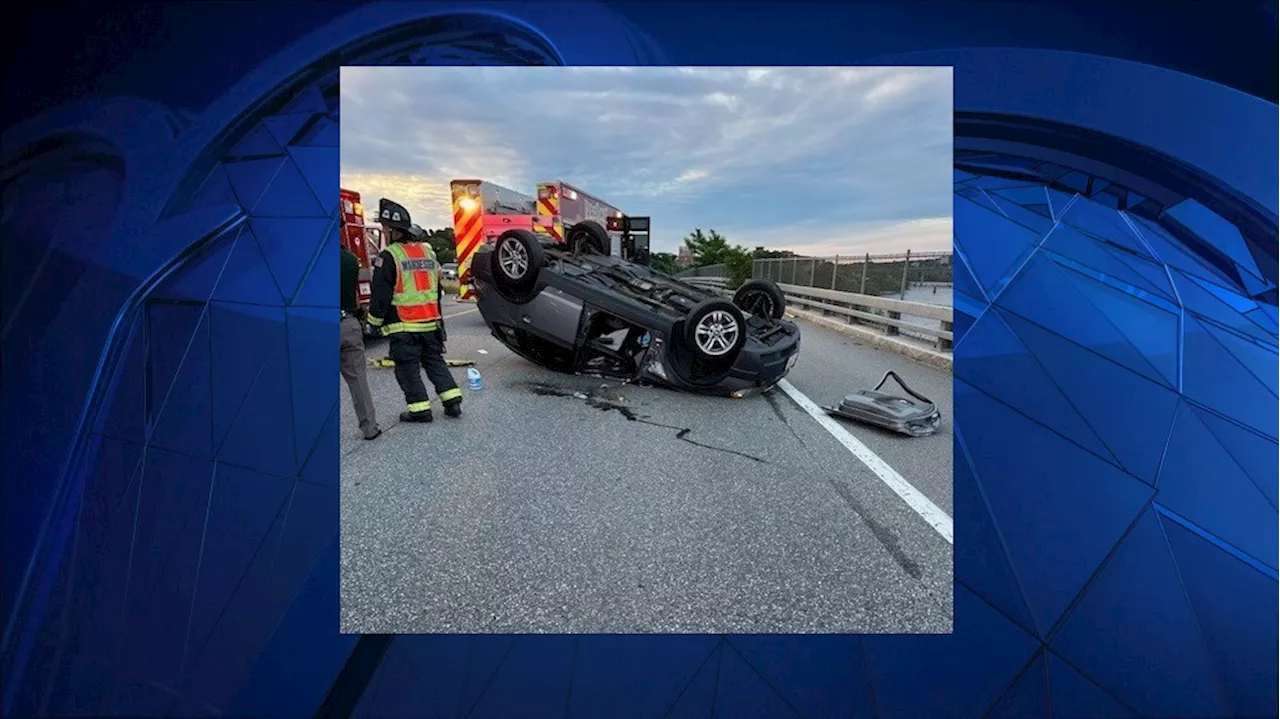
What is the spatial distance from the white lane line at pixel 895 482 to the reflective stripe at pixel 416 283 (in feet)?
4.99

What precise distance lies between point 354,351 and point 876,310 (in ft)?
6.33

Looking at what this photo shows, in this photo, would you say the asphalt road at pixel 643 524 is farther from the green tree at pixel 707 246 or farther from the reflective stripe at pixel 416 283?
the green tree at pixel 707 246

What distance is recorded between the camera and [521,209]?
1.57 m

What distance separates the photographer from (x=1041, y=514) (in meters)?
1.64

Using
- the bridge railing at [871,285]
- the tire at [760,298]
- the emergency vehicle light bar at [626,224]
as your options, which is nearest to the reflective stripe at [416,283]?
the emergency vehicle light bar at [626,224]

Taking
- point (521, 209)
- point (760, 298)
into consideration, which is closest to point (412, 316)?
point (521, 209)

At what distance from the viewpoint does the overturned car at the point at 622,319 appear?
66.7 inches

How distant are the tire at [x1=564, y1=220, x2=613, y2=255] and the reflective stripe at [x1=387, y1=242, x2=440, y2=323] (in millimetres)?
569

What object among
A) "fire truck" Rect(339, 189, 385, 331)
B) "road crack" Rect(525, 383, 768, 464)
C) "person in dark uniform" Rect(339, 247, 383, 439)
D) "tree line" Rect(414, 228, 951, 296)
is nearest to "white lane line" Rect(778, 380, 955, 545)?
"road crack" Rect(525, 383, 768, 464)

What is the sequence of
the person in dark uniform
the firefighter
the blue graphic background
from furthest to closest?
the firefighter < the person in dark uniform < the blue graphic background

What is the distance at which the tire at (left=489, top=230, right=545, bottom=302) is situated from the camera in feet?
5.56

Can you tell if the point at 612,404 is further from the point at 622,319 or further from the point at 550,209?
the point at 550,209

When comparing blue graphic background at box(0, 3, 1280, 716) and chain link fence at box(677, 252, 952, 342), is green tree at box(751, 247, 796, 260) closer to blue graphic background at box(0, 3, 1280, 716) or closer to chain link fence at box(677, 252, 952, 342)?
chain link fence at box(677, 252, 952, 342)
